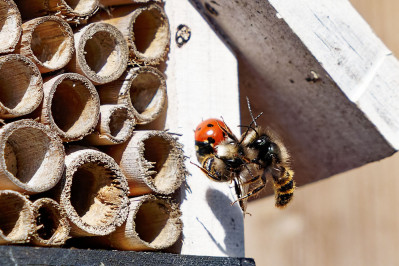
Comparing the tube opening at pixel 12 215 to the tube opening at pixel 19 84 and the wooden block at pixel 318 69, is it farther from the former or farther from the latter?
the wooden block at pixel 318 69

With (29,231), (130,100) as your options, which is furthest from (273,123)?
(29,231)

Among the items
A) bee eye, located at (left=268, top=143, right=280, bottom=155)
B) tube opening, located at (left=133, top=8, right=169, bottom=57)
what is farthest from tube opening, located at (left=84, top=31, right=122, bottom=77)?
bee eye, located at (left=268, top=143, right=280, bottom=155)

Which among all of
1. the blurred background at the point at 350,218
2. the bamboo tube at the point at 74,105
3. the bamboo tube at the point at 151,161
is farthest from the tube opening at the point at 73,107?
the blurred background at the point at 350,218

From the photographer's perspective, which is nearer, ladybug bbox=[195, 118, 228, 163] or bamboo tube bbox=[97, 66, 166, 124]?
bamboo tube bbox=[97, 66, 166, 124]

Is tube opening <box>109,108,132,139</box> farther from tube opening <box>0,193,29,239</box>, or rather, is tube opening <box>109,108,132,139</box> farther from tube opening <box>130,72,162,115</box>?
tube opening <box>0,193,29,239</box>

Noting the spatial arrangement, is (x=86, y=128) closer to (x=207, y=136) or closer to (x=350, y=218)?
(x=207, y=136)

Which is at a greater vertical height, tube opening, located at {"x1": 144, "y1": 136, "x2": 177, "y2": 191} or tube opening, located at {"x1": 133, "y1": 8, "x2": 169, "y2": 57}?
tube opening, located at {"x1": 133, "y1": 8, "x2": 169, "y2": 57}
